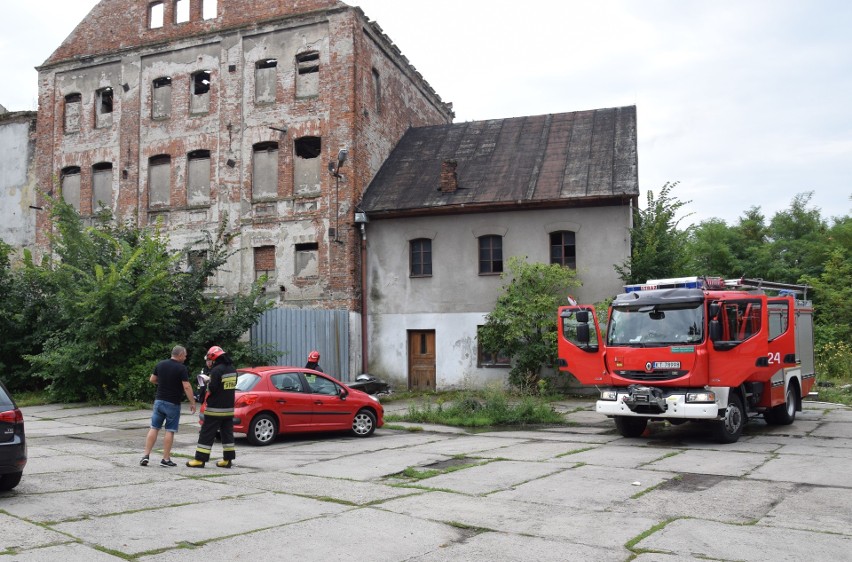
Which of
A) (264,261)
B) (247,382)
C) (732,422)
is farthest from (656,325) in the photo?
(264,261)

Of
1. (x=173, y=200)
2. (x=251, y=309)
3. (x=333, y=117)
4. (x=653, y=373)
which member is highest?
(x=333, y=117)

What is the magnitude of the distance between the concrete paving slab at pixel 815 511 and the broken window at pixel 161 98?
24.1m

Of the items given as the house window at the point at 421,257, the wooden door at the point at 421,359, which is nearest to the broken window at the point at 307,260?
the house window at the point at 421,257

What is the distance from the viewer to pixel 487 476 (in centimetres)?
992

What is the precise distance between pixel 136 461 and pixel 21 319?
12155mm

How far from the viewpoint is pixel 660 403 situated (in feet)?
42.0

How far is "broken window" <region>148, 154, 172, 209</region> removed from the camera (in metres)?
26.7

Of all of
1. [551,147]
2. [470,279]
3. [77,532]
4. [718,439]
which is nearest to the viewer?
[77,532]

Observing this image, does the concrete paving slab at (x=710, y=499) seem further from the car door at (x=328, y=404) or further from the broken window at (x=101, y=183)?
the broken window at (x=101, y=183)

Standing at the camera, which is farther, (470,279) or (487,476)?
(470,279)

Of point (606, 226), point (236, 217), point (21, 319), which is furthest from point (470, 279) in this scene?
point (21, 319)

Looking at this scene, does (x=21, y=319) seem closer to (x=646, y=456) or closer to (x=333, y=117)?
(x=333, y=117)

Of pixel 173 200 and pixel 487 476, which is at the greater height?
pixel 173 200

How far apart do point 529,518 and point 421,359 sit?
16273 mm
